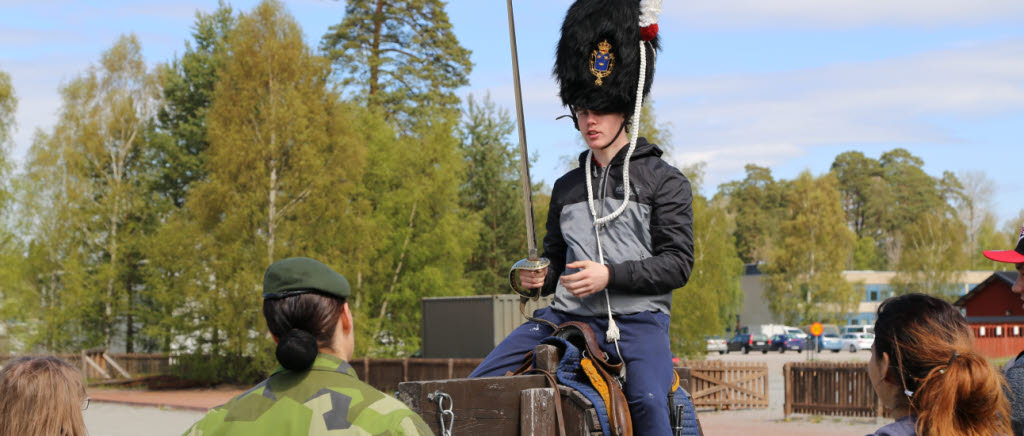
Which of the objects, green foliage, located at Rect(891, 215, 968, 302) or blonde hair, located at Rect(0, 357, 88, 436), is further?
green foliage, located at Rect(891, 215, 968, 302)

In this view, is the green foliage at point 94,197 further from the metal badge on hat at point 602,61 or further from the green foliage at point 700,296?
the metal badge on hat at point 602,61

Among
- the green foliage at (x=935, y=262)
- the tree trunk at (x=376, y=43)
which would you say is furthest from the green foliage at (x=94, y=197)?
the green foliage at (x=935, y=262)

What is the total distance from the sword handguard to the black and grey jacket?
103 mm

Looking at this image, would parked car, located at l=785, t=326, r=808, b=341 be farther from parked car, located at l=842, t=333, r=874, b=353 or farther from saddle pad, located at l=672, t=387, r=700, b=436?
saddle pad, located at l=672, t=387, r=700, b=436

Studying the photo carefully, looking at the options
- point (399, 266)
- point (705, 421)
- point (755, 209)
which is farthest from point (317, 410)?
point (755, 209)

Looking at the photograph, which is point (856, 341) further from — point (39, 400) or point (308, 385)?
point (308, 385)

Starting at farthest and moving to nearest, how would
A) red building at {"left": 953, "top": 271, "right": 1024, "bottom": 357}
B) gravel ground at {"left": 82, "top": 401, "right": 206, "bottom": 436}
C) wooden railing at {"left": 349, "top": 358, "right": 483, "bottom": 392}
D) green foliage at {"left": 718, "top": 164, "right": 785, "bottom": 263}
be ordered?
1. green foliage at {"left": 718, "top": 164, "right": 785, "bottom": 263}
2. red building at {"left": 953, "top": 271, "right": 1024, "bottom": 357}
3. wooden railing at {"left": 349, "top": 358, "right": 483, "bottom": 392}
4. gravel ground at {"left": 82, "top": 401, "right": 206, "bottom": 436}

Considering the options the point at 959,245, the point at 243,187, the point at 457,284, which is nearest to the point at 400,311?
the point at 457,284

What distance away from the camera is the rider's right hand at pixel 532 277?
3.82 m

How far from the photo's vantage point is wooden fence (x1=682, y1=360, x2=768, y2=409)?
2470 cm

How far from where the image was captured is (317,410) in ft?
7.91

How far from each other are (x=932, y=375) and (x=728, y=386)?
23.0m

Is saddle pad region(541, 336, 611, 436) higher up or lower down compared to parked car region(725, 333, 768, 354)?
higher up

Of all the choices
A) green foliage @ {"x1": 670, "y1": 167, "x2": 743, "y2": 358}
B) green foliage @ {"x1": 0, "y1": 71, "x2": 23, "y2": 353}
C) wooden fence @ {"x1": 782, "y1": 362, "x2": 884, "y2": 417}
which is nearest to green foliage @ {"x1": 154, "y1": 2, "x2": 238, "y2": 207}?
green foliage @ {"x1": 0, "y1": 71, "x2": 23, "y2": 353}
